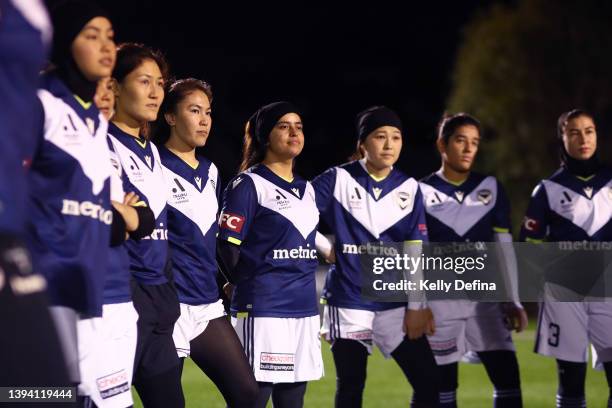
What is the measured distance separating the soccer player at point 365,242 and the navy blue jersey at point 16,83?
11.3ft

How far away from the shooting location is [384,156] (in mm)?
6137

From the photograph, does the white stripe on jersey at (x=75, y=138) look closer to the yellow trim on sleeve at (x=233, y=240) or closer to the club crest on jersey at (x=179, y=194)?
the club crest on jersey at (x=179, y=194)

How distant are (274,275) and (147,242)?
1.24 meters

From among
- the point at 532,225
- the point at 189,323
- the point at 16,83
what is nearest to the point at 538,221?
the point at 532,225

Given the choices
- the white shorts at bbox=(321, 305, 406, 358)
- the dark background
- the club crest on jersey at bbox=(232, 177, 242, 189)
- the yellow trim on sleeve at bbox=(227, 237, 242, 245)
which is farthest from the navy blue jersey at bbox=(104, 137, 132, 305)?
the dark background

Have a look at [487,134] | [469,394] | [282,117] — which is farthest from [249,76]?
[282,117]

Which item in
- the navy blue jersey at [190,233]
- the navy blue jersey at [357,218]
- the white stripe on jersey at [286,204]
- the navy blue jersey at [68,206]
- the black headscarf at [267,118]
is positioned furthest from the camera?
the navy blue jersey at [357,218]

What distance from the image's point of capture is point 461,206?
6801 mm

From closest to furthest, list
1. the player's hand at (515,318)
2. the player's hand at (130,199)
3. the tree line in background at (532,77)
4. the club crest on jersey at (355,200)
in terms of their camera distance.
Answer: the player's hand at (130,199) < the club crest on jersey at (355,200) < the player's hand at (515,318) < the tree line in background at (532,77)

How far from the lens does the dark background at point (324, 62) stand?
35.3 metres

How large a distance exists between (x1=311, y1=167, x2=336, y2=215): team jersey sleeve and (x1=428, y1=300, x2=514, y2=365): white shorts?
45.4 inches

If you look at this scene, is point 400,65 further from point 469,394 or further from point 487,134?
point 469,394

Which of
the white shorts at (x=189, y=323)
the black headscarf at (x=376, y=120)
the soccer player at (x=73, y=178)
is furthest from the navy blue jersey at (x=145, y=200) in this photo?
the black headscarf at (x=376, y=120)

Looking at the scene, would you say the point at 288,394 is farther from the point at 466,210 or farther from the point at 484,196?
the point at 484,196
